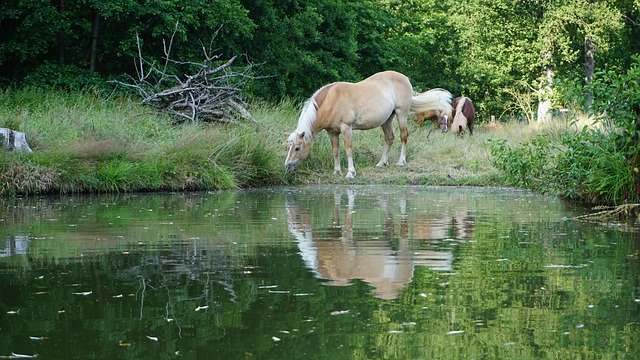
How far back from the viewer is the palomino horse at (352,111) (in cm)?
1923

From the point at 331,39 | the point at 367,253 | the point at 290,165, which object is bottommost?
the point at 367,253

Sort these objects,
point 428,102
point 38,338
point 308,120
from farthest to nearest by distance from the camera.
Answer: point 428,102, point 308,120, point 38,338

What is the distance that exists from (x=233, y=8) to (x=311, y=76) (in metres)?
5.18

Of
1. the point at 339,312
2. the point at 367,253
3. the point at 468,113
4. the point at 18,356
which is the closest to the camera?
the point at 18,356

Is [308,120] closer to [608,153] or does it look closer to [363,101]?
[363,101]

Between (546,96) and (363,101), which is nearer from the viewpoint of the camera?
(363,101)

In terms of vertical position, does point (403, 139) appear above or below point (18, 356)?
above

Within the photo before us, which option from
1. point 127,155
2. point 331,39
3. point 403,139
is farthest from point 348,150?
point 331,39

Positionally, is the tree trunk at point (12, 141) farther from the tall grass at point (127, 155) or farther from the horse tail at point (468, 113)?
the horse tail at point (468, 113)

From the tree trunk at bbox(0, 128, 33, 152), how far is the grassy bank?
0.34m

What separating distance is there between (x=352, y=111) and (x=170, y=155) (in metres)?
3.94

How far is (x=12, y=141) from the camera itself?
17469mm

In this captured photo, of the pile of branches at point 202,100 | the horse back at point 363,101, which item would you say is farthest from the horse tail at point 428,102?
the pile of branches at point 202,100

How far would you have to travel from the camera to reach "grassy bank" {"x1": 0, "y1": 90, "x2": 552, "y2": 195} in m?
16.8
